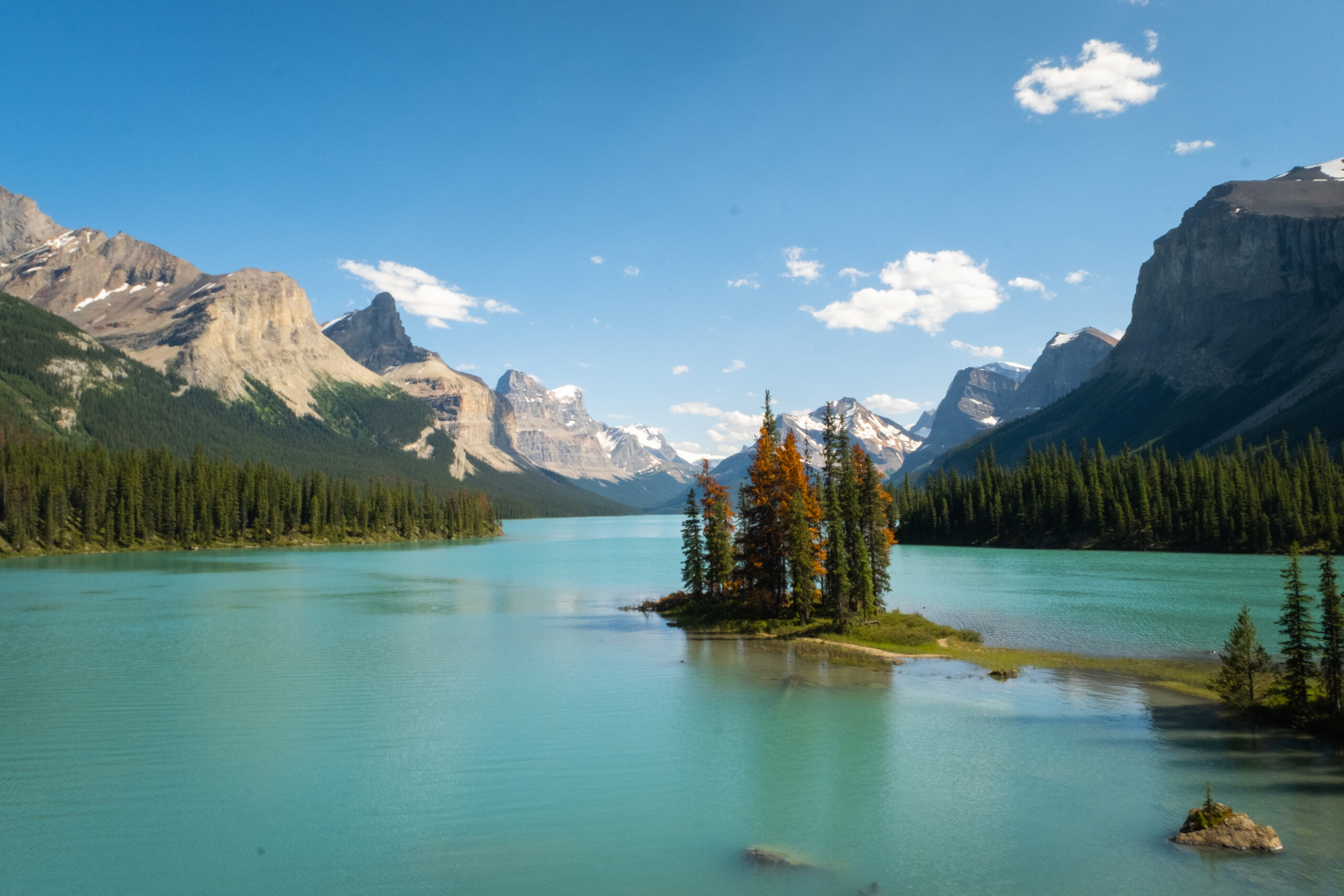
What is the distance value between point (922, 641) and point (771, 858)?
29.2 metres

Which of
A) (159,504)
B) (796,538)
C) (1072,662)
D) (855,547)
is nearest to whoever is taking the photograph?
(1072,662)

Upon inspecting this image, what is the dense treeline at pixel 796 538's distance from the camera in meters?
48.7

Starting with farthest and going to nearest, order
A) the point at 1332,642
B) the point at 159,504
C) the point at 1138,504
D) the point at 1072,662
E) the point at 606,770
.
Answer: the point at 159,504 < the point at 1138,504 < the point at 1072,662 < the point at 1332,642 < the point at 606,770

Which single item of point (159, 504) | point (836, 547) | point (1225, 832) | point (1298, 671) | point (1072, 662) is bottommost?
point (1072, 662)

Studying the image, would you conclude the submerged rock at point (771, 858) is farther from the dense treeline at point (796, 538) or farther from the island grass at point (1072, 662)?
the dense treeline at point (796, 538)

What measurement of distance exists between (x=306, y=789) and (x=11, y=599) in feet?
206

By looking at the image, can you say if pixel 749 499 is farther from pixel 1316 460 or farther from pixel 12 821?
pixel 1316 460

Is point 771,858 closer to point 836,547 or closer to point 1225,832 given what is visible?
point 1225,832

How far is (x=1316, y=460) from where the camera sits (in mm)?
116500

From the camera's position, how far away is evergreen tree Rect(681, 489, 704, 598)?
5891 centimetres

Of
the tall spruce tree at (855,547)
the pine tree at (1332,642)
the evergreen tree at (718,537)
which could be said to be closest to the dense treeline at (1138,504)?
the tall spruce tree at (855,547)

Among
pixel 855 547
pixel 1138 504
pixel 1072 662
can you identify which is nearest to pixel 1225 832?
pixel 1072 662

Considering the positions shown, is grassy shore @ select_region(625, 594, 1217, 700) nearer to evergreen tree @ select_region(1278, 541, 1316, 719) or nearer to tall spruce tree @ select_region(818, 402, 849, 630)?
tall spruce tree @ select_region(818, 402, 849, 630)

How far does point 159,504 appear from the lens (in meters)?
133
